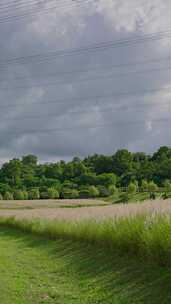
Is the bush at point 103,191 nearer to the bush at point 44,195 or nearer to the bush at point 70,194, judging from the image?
the bush at point 70,194

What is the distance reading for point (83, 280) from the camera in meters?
9.87

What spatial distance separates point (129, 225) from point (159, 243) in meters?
2.29

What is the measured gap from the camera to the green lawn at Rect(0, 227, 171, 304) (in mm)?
7914

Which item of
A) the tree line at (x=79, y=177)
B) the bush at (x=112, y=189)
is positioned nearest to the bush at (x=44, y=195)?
the tree line at (x=79, y=177)

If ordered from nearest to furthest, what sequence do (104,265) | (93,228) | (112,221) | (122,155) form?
1. (104,265)
2. (112,221)
3. (93,228)
4. (122,155)

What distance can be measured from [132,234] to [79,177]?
89.7 meters

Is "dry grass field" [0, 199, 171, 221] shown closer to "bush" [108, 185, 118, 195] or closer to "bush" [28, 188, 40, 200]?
"bush" [28, 188, 40, 200]

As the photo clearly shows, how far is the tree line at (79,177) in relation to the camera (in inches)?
3716

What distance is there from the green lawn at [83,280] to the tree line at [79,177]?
256 ft

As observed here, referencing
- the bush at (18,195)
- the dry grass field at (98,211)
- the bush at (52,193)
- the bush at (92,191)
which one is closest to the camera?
the dry grass field at (98,211)

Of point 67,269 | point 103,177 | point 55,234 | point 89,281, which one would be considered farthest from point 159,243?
point 103,177

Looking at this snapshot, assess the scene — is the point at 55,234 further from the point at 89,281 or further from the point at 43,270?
the point at 89,281

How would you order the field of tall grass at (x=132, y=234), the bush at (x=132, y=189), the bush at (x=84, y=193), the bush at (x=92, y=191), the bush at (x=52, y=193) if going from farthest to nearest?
the bush at (x=84, y=193) → the bush at (x=92, y=191) → the bush at (x=52, y=193) → the bush at (x=132, y=189) → the field of tall grass at (x=132, y=234)

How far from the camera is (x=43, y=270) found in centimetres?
1187
